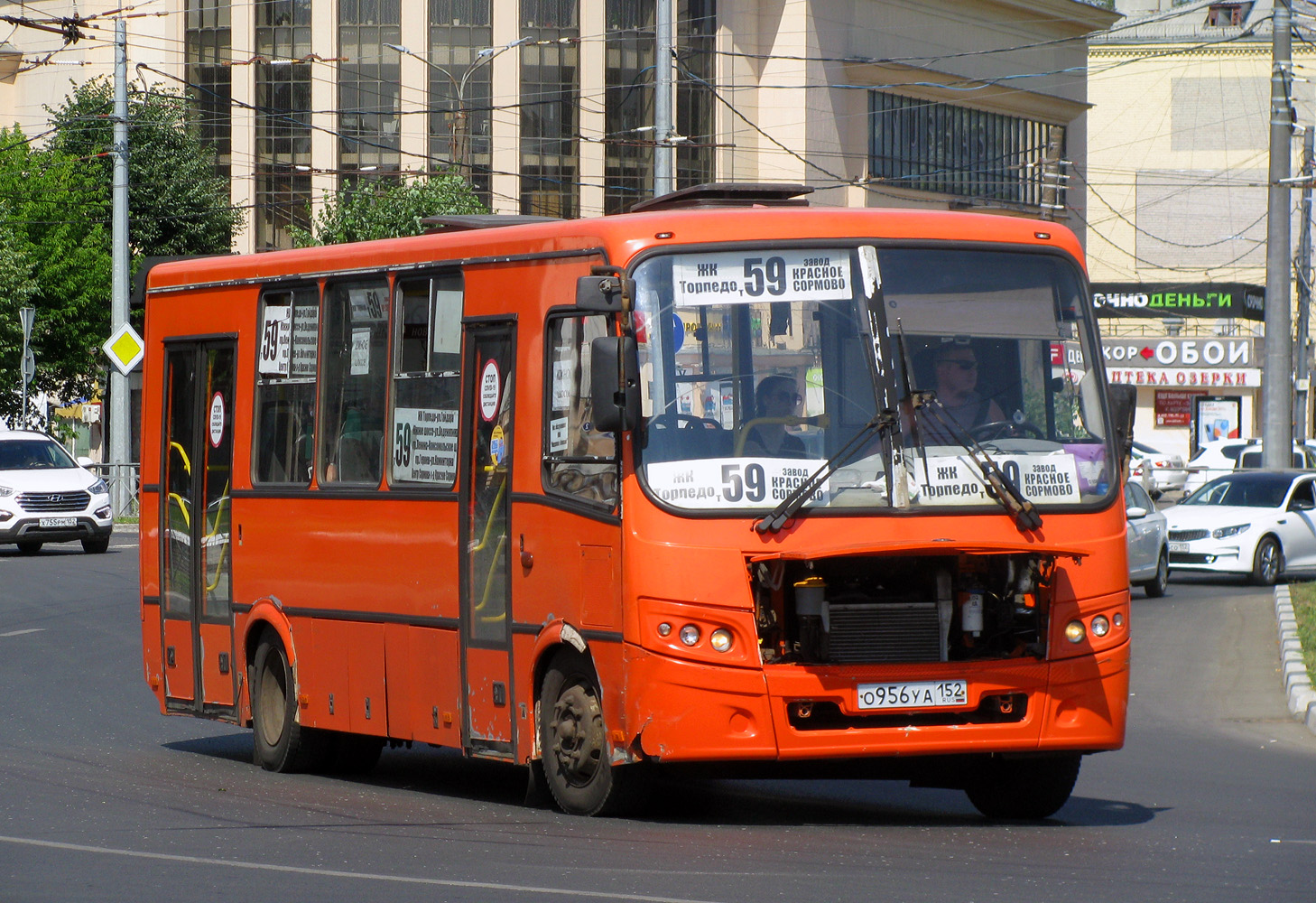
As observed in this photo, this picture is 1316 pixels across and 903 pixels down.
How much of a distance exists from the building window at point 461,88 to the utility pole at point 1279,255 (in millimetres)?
37627

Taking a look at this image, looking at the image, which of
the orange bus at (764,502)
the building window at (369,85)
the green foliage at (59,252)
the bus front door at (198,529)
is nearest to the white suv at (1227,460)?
the green foliage at (59,252)

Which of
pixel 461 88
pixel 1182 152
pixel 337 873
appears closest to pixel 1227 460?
pixel 461 88

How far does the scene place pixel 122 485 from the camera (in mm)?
39094

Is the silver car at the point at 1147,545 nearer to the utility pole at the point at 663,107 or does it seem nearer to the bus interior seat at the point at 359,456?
the utility pole at the point at 663,107

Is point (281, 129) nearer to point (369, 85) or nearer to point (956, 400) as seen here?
point (369, 85)

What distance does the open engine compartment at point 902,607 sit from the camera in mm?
8500

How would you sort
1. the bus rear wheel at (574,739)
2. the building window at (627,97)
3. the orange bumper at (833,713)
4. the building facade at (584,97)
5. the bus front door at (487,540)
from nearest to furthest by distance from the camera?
the orange bumper at (833,713) < the bus rear wheel at (574,739) < the bus front door at (487,540) < the building facade at (584,97) < the building window at (627,97)

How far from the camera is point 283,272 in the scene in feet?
37.9

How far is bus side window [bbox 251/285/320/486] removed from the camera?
11.3m

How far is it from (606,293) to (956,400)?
60.5 inches

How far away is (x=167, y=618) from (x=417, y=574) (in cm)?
306

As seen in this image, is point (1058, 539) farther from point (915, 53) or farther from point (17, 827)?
point (915, 53)

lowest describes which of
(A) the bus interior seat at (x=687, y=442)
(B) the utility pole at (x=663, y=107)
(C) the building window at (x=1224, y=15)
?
(A) the bus interior seat at (x=687, y=442)

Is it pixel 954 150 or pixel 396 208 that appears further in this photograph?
pixel 954 150
